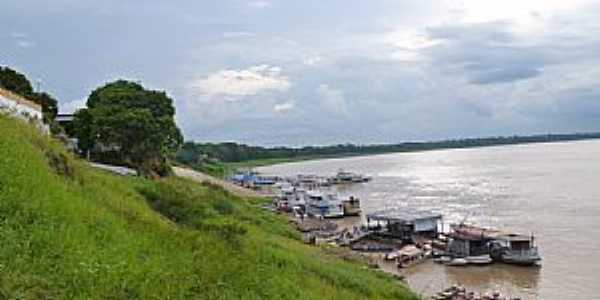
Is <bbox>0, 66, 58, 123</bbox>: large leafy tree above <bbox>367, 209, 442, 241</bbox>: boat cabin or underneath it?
above

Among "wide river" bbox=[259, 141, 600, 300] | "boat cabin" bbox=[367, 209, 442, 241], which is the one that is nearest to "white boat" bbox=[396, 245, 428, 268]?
"wide river" bbox=[259, 141, 600, 300]

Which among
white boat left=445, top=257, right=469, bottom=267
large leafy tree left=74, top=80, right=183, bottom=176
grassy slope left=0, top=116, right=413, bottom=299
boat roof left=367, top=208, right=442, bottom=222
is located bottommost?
white boat left=445, top=257, right=469, bottom=267

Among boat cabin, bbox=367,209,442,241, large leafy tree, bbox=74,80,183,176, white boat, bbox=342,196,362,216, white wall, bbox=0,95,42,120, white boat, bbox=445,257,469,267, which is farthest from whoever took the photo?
white boat, bbox=342,196,362,216

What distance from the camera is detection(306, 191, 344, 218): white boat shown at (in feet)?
235

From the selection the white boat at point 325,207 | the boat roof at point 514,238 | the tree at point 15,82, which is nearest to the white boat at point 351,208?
the white boat at point 325,207

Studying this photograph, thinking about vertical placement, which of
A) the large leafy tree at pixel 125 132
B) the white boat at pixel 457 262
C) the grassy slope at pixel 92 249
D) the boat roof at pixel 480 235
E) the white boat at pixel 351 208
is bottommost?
the white boat at pixel 457 262

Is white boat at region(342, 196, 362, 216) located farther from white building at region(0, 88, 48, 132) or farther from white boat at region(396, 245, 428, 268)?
white building at region(0, 88, 48, 132)

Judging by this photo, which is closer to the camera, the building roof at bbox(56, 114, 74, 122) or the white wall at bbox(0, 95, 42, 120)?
the white wall at bbox(0, 95, 42, 120)

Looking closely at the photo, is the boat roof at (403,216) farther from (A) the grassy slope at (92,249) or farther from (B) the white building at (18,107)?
(A) the grassy slope at (92,249)

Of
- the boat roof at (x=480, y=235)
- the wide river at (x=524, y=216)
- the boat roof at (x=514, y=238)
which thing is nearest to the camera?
the wide river at (x=524, y=216)

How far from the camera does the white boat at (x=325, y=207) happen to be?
71.6 metres

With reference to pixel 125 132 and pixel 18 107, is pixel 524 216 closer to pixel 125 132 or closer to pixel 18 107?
pixel 125 132

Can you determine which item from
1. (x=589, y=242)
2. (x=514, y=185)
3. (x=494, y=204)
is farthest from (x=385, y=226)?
(x=514, y=185)

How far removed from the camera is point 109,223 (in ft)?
45.0
